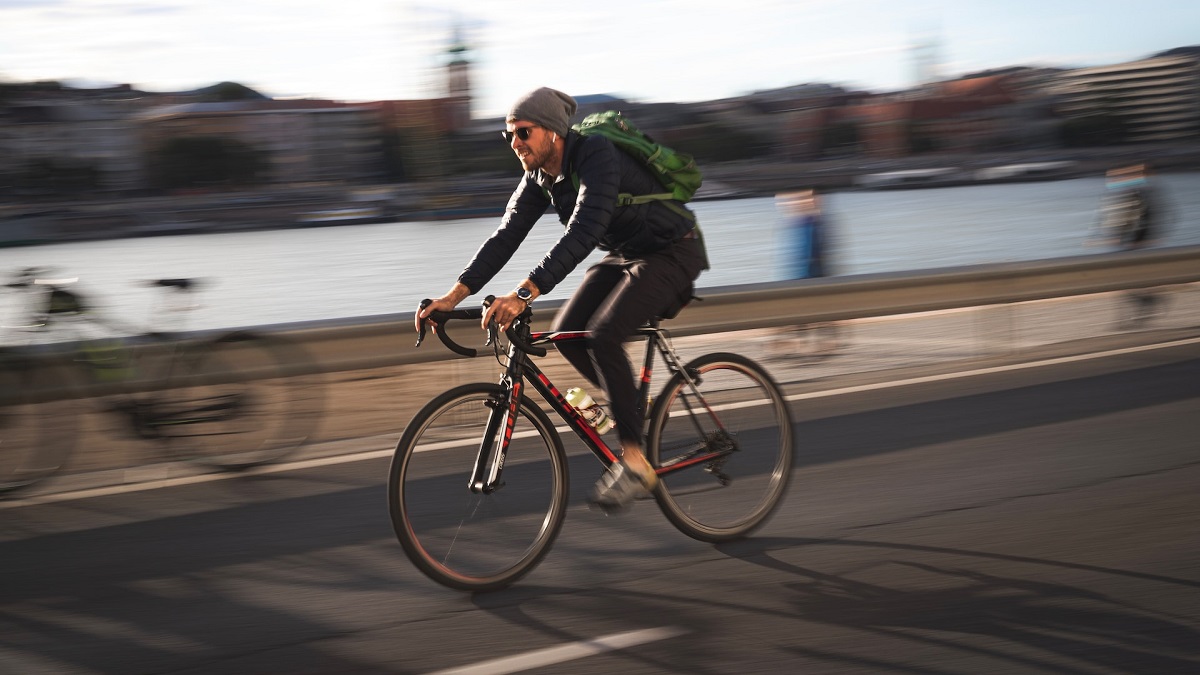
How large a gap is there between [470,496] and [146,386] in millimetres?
2806

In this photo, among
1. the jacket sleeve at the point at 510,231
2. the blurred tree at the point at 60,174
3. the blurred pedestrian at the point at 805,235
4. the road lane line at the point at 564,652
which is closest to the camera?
the road lane line at the point at 564,652

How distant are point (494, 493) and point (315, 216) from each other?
74330mm

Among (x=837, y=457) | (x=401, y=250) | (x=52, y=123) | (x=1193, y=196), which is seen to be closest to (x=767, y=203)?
(x=1193, y=196)

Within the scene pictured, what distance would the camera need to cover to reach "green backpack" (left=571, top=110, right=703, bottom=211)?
452 centimetres

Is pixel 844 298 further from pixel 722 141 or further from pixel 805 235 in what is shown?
pixel 722 141

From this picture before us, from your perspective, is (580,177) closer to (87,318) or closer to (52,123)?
(87,318)

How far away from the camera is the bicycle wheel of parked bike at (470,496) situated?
4207 millimetres

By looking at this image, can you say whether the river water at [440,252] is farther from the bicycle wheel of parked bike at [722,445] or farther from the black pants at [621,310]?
the black pants at [621,310]

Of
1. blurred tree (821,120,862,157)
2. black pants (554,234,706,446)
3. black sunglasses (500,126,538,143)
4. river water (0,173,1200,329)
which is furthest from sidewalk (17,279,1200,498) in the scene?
blurred tree (821,120,862,157)

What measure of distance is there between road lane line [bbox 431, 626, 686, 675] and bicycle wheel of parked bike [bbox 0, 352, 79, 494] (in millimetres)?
3321

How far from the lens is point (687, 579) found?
453cm

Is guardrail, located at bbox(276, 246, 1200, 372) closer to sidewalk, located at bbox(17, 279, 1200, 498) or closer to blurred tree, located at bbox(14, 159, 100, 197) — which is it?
sidewalk, located at bbox(17, 279, 1200, 498)

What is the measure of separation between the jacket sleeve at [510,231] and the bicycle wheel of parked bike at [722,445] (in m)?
0.83

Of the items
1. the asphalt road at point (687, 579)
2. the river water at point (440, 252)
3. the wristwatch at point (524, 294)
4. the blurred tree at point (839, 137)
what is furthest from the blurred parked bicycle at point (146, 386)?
the blurred tree at point (839, 137)
